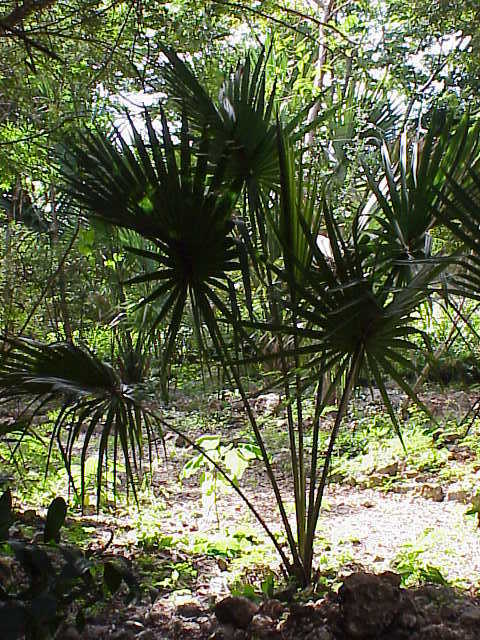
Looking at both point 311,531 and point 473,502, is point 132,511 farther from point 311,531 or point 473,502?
point 473,502

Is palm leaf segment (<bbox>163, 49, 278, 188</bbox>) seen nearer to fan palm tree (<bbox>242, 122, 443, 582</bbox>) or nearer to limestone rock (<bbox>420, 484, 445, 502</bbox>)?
fan palm tree (<bbox>242, 122, 443, 582</bbox>)

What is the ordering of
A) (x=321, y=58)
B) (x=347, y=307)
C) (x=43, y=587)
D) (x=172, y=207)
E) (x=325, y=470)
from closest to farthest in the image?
(x=43, y=587)
(x=347, y=307)
(x=172, y=207)
(x=325, y=470)
(x=321, y=58)

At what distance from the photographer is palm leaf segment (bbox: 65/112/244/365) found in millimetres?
1829

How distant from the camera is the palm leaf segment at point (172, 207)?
1.83 meters

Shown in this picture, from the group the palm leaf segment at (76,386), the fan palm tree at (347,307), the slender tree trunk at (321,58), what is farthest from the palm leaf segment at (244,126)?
the slender tree trunk at (321,58)

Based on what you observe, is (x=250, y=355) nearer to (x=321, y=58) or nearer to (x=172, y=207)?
(x=172, y=207)

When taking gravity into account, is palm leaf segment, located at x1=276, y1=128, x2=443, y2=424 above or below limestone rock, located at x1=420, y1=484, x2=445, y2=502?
above

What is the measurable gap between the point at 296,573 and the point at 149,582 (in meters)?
0.58

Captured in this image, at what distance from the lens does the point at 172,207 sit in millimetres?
1863

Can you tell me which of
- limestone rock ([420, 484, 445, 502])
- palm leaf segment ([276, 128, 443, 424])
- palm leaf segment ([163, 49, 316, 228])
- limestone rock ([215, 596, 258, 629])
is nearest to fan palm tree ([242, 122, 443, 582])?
palm leaf segment ([276, 128, 443, 424])

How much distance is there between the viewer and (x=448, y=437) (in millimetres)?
4387

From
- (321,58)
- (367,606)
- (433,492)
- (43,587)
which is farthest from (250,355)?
(321,58)

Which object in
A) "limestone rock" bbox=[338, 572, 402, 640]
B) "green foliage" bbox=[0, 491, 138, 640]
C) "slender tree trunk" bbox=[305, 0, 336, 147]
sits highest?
"slender tree trunk" bbox=[305, 0, 336, 147]

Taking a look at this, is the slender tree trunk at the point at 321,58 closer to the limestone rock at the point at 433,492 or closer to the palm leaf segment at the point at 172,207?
the limestone rock at the point at 433,492
